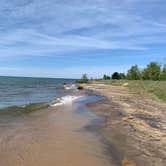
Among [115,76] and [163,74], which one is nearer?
[163,74]

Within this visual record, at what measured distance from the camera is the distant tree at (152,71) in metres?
79.3

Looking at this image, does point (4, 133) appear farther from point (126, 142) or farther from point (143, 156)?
point (143, 156)

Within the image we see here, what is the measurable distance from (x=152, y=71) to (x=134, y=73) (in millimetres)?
9003

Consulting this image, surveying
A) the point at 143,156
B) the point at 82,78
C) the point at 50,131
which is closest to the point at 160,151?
the point at 143,156

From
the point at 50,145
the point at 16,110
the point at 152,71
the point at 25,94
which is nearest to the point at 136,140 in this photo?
the point at 50,145

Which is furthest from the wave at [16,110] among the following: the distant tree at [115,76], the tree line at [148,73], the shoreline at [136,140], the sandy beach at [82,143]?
the distant tree at [115,76]

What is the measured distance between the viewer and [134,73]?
287 ft

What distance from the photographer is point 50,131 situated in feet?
27.9

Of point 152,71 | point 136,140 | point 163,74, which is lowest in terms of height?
point 136,140

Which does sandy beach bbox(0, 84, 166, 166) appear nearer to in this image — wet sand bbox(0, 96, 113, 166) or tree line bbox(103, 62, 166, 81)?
wet sand bbox(0, 96, 113, 166)

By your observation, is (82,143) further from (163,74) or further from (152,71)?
(152,71)

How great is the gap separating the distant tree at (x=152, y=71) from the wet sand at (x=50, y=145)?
7467 centimetres

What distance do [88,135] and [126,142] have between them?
1521 millimetres

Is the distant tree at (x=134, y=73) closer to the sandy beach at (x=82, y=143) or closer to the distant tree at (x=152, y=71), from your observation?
the distant tree at (x=152, y=71)
